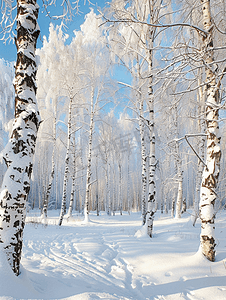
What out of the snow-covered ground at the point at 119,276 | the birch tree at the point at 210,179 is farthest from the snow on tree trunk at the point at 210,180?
the snow-covered ground at the point at 119,276

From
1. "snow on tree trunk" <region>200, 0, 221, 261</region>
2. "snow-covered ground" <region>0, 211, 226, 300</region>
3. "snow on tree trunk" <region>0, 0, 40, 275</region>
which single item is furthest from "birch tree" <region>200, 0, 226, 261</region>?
"snow on tree trunk" <region>0, 0, 40, 275</region>

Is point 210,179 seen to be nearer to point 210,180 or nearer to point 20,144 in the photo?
point 210,180

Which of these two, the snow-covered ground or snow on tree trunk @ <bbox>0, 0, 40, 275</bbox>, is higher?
snow on tree trunk @ <bbox>0, 0, 40, 275</bbox>

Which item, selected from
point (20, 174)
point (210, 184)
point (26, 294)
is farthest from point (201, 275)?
point (20, 174)

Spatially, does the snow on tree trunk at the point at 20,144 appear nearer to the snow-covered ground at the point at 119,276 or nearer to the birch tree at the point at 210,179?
the snow-covered ground at the point at 119,276

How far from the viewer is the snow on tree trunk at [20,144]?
2.24 metres

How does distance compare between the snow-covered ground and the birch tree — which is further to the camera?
the birch tree

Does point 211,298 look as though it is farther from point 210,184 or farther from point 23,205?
point 23,205

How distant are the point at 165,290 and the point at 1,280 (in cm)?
214

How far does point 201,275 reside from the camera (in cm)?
275

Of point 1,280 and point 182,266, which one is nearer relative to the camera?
point 1,280

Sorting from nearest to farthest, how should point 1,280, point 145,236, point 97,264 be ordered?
point 1,280
point 97,264
point 145,236

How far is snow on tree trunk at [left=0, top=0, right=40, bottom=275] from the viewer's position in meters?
2.24

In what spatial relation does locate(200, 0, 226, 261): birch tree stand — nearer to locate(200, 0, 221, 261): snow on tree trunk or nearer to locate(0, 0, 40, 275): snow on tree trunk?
locate(200, 0, 221, 261): snow on tree trunk
